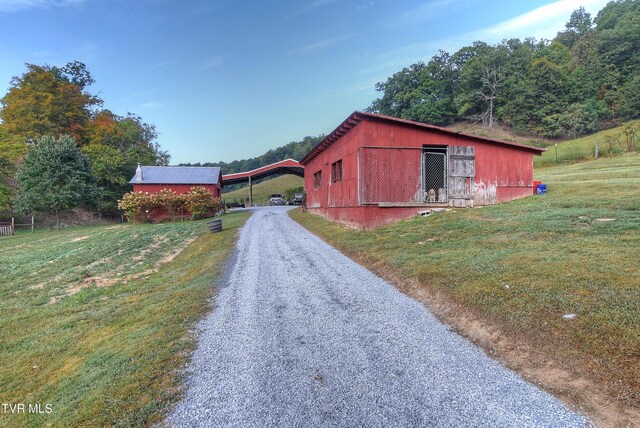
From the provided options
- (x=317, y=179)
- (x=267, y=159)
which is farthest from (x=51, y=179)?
(x=267, y=159)

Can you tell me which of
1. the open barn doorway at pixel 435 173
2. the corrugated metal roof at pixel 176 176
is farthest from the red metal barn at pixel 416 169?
the corrugated metal roof at pixel 176 176

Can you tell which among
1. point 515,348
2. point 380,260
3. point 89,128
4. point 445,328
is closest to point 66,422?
point 445,328

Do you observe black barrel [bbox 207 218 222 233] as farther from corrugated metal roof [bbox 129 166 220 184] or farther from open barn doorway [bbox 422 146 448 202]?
corrugated metal roof [bbox 129 166 220 184]

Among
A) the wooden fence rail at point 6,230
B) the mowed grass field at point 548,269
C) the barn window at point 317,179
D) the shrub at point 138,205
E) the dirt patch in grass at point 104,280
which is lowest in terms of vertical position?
the dirt patch in grass at point 104,280

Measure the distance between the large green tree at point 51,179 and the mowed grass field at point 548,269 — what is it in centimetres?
2570

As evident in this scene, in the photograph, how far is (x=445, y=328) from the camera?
4199 millimetres

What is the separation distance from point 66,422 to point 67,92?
4890cm

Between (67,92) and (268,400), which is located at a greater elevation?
(67,92)

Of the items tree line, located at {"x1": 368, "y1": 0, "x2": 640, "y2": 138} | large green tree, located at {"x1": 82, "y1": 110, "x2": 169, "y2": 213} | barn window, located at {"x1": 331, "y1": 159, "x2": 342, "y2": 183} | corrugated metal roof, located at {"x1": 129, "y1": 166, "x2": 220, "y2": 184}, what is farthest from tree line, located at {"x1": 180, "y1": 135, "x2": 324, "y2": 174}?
barn window, located at {"x1": 331, "y1": 159, "x2": 342, "y2": 183}

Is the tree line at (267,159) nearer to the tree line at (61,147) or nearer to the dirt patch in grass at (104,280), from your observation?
the tree line at (61,147)

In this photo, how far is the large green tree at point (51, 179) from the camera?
83.3 ft

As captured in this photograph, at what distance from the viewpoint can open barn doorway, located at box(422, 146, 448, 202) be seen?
528 inches

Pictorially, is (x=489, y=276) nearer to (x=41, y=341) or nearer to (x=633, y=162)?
(x=41, y=341)

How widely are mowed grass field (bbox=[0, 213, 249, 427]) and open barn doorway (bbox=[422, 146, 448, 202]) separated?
860 centimetres
